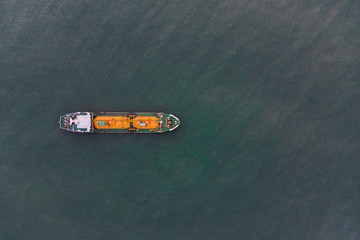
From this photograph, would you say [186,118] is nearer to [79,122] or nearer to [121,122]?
[121,122]

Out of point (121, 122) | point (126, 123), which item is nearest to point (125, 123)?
point (126, 123)

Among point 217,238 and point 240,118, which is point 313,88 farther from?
point 217,238

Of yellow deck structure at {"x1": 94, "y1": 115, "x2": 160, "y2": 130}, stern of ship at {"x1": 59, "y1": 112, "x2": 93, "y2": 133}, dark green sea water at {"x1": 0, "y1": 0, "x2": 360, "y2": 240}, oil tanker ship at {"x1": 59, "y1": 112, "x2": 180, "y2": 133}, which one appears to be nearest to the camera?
dark green sea water at {"x1": 0, "y1": 0, "x2": 360, "y2": 240}

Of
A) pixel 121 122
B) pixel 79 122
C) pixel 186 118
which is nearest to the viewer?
pixel 79 122

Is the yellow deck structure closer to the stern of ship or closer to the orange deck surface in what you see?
the orange deck surface

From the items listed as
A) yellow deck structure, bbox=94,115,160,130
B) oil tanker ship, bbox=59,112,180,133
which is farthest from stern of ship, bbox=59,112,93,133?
yellow deck structure, bbox=94,115,160,130

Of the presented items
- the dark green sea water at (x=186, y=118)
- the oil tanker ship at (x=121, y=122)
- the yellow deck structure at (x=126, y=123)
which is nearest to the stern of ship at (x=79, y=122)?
the oil tanker ship at (x=121, y=122)

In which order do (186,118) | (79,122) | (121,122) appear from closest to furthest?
1. (79,122)
2. (121,122)
3. (186,118)
